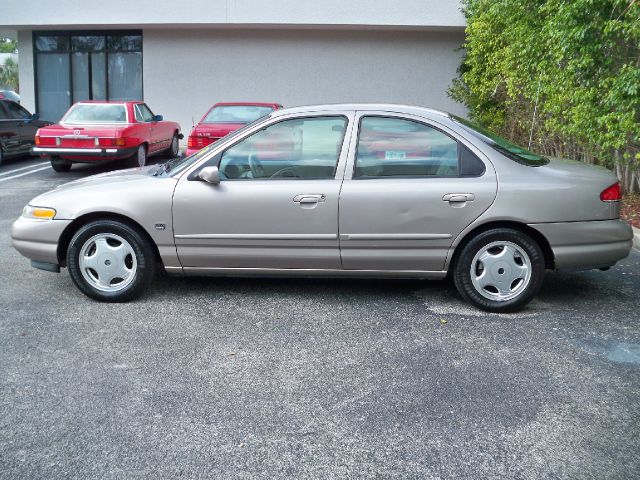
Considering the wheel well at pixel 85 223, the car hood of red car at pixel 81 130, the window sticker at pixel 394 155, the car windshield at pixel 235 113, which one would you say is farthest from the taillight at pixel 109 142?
the window sticker at pixel 394 155

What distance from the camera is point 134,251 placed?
556 cm

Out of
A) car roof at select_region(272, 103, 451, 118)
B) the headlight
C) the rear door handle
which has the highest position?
car roof at select_region(272, 103, 451, 118)

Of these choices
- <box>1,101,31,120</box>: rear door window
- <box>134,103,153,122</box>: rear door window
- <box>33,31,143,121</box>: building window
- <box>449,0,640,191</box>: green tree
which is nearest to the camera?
<box>449,0,640,191</box>: green tree

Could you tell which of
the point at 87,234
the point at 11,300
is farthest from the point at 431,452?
the point at 11,300

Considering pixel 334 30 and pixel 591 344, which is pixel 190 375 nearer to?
pixel 591 344

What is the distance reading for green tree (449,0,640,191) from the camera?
7.96m

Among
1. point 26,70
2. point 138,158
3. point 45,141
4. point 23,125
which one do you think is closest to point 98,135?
point 45,141

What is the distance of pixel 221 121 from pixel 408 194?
28.3 feet

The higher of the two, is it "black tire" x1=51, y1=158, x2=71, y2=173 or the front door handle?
the front door handle

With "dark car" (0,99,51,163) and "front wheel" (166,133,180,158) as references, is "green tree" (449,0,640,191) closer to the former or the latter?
"front wheel" (166,133,180,158)

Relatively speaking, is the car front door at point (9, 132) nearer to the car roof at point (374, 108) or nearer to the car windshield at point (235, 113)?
the car windshield at point (235, 113)

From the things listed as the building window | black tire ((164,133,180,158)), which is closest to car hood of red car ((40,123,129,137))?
black tire ((164,133,180,158))

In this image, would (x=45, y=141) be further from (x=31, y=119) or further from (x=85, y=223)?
(x=85, y=223)

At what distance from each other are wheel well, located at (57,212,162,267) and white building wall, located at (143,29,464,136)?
604 inches
